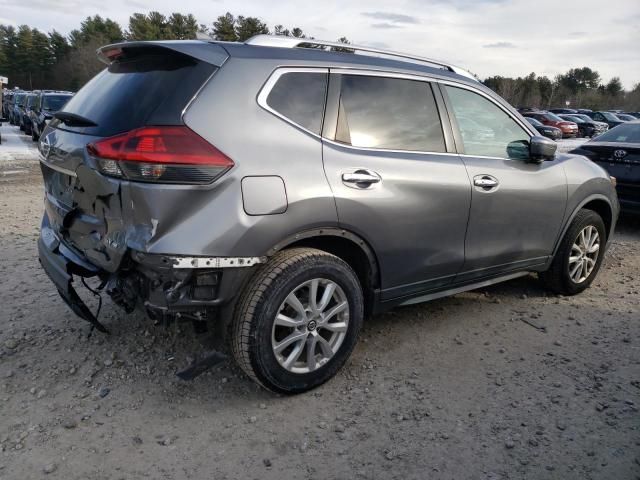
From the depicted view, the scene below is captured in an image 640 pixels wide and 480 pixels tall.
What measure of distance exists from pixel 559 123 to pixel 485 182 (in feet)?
95.5

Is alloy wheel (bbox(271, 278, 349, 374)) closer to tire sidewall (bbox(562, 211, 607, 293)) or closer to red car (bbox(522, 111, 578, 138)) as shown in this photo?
tire sidewall (bbox(562, 211, 607, 293))

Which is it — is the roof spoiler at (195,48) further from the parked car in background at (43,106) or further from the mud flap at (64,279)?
the parked car in background at (43,106)

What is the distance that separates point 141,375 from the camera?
3072mm

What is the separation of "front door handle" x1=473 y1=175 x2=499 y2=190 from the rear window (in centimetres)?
188

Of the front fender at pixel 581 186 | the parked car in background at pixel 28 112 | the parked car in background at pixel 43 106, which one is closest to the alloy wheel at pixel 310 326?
the front fender at pixel 581 186

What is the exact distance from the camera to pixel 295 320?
2.78 m

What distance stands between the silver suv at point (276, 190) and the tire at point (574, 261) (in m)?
0.91

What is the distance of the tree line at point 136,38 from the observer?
5514 centimetres

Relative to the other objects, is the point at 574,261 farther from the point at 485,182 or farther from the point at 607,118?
the point at 607,118

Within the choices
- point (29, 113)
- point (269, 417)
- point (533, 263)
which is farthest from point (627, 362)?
point (29, 113)

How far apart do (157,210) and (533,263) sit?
3031 millimetres

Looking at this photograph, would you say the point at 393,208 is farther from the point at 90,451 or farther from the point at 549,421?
the point at 90,451

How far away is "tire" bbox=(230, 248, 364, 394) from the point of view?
262cm

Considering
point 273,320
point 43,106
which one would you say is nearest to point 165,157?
point 273,320
